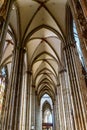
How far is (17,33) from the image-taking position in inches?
560

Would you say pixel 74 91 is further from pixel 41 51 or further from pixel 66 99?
pixel 41 51

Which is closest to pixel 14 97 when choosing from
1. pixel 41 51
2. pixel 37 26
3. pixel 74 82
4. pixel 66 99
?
pixel 74 82

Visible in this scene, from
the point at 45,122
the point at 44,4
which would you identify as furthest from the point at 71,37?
the point at 45,122

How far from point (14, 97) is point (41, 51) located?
8.83 meters

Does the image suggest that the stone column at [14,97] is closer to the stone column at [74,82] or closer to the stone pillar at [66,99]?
the stone column at [74,82]

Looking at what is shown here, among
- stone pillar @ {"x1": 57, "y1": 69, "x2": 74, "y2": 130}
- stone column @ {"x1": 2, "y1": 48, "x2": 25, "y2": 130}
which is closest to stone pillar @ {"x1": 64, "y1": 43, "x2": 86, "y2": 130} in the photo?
stone pillar @ {"x1": 57, "y1": 69, "x2": 74, "y2": 130}

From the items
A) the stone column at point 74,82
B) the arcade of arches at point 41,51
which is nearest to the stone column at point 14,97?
the arcade of arches at point 41,51

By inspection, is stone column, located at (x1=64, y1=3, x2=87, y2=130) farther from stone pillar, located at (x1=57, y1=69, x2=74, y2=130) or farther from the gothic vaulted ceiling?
stone pillar, located at (x1=57, y1=69, x2=74, y2=130)

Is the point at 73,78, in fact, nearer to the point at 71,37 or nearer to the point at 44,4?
the point at 71,37

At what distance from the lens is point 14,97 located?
36.6ft

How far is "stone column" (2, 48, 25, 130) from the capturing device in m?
10.1

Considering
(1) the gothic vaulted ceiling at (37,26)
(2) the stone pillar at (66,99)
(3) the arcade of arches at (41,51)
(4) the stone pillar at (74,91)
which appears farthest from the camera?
(2) the stone pillar at (66,99)

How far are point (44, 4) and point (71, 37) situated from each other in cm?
350

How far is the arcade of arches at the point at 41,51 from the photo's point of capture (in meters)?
8.80
